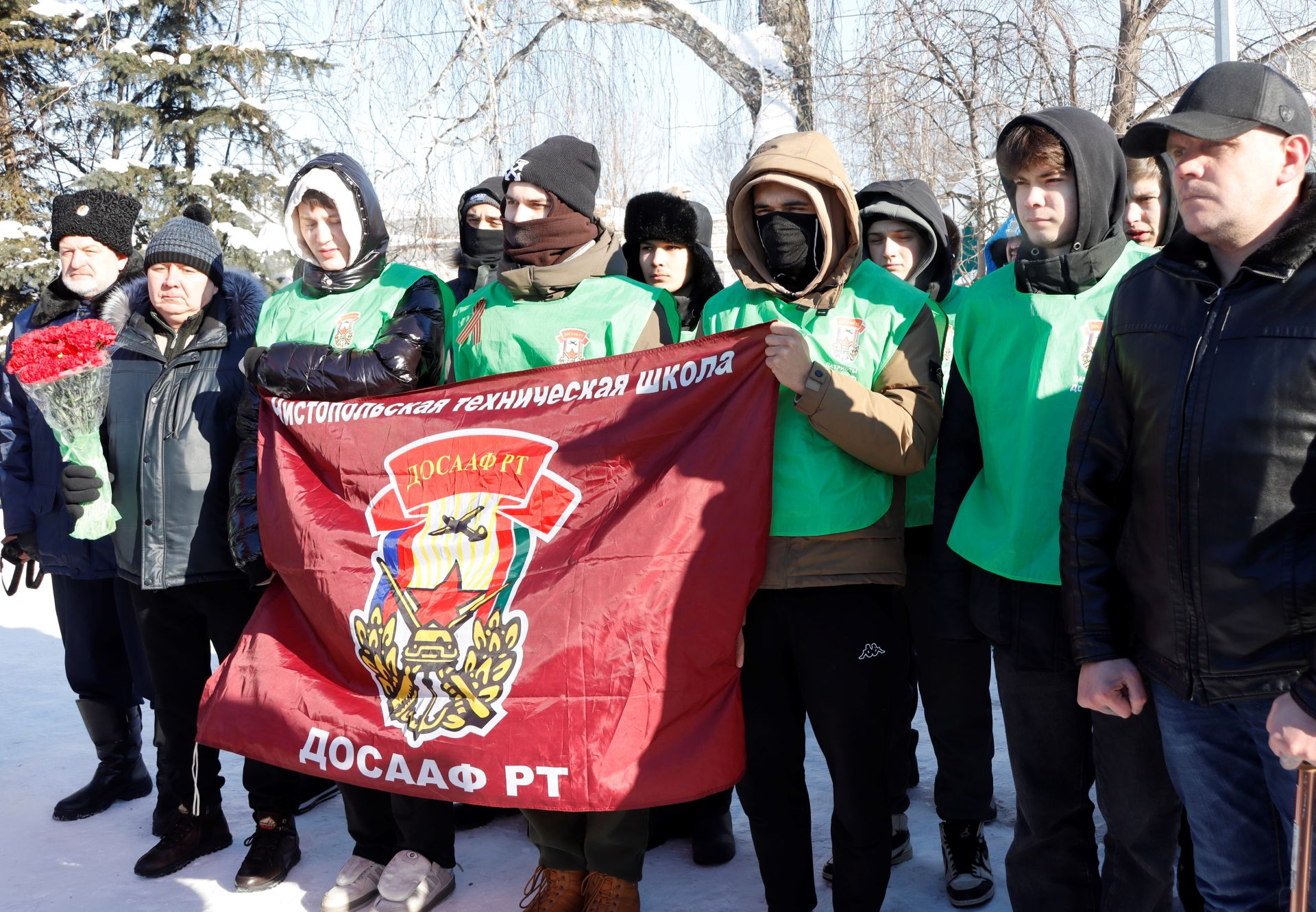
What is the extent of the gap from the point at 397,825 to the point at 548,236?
192 cm

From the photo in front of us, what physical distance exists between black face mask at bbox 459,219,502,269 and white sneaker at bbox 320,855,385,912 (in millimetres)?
2415

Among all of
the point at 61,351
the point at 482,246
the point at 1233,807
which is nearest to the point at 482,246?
the point at 482,246

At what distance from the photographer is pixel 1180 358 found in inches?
79.9

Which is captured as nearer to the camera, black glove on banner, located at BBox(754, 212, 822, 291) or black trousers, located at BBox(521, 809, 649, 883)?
black glove on banner, located at BBox(754, 212, 822, 291)

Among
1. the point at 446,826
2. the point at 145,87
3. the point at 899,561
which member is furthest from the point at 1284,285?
the point at 145,87

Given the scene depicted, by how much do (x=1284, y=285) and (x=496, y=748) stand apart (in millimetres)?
2141

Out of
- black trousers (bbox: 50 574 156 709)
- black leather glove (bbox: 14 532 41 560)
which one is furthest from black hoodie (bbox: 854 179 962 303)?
black leather glove (bbox: 14 532 41 560)

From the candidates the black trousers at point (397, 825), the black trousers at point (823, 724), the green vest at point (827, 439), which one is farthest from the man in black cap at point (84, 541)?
the green vest at point (827, 439)

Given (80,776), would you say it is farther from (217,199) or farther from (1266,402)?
(217,199)

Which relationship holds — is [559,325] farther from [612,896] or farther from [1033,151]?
[612,896]

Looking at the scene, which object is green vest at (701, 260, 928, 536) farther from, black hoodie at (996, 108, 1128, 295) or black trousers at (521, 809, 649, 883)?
black trousers at (521, 809, 649, 883)

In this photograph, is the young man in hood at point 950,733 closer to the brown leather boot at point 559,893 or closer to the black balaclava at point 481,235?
the brown leather boot at point 559,893

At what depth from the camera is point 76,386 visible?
3.60 meters

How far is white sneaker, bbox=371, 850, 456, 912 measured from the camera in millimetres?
3287
